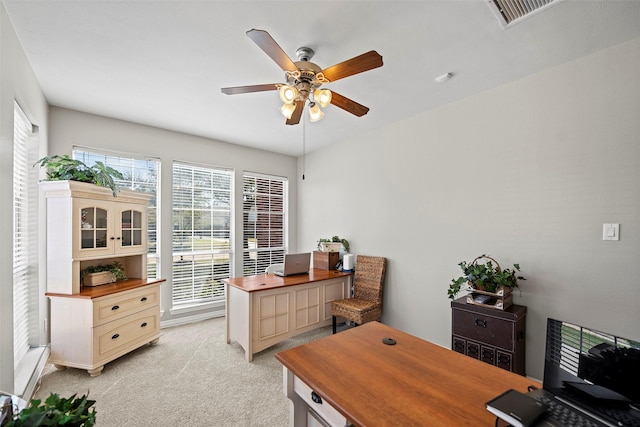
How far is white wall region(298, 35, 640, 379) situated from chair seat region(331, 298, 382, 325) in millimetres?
295

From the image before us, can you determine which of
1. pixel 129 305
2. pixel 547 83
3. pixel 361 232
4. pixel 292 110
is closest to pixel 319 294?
pixel 361 232

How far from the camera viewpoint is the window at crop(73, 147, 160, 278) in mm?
3633

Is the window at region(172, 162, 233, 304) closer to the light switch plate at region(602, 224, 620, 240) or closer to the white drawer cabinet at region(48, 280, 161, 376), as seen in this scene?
the white drawer cabinet at region(48, 280, 161, 376)

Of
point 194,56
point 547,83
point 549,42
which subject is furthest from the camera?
point 547,83

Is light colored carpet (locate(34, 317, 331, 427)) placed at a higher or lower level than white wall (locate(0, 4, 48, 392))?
lower

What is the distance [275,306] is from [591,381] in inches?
106

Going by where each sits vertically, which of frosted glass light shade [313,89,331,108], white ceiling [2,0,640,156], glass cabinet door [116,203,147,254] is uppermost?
white ceiling [2,0,640,156]

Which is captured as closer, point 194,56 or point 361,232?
point 194,56

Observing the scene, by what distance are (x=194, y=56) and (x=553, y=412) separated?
2.90m

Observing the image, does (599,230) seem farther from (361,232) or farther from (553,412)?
(361,232)

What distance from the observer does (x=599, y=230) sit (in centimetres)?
216

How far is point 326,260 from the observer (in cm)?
409

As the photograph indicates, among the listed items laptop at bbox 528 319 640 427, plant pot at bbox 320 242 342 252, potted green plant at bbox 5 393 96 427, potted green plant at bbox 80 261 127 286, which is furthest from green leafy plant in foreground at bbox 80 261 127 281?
laptop at bbox 528 319 640 427

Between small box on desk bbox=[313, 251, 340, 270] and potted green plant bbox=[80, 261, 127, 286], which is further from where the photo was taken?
small box on desk bbox=[313, 251, 340, 270]
